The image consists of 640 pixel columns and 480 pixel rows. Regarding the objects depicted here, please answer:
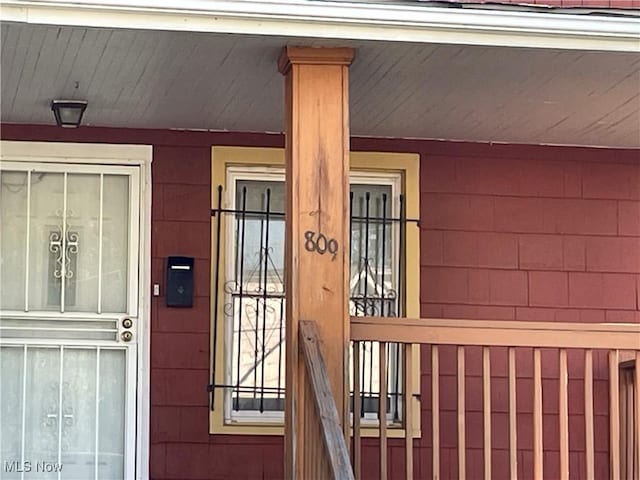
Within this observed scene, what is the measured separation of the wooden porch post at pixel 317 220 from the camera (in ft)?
13.9

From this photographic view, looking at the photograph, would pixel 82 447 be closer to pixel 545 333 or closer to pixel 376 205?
pixel 376 205

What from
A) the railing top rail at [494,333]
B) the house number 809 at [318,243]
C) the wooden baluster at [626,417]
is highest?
the house number 809 at [318,243]

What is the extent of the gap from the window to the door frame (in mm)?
361

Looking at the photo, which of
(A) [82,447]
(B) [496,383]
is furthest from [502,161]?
(A) [82,447]

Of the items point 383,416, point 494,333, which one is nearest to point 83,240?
point 383,416

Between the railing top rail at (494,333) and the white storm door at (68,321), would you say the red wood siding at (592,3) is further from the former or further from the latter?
the white storm door at (68,321)

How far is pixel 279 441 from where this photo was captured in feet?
19.3

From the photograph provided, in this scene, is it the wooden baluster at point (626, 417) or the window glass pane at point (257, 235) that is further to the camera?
the window glass pane at point (257, 235)

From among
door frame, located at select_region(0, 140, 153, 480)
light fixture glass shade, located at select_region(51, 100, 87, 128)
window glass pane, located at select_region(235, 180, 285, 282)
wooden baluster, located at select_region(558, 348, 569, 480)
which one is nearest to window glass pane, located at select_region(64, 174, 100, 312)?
door frame, located at select_region(0, 140, 153, 480)

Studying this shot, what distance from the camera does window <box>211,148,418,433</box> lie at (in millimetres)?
5914

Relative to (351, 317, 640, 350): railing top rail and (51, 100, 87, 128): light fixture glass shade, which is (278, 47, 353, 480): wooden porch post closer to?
(351, 317, 640, 350): railing top rail

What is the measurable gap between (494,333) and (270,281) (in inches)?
74.6

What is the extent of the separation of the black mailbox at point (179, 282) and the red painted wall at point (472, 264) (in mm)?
50

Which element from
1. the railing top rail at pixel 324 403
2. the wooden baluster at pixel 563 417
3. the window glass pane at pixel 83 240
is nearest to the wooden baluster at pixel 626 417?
the wooden baluster at pixel 563 417
